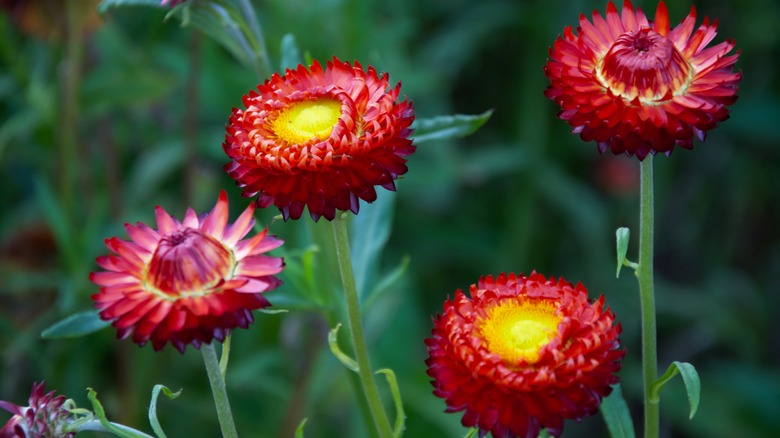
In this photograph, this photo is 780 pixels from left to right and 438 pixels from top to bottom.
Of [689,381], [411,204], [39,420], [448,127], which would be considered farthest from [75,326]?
[411,204]

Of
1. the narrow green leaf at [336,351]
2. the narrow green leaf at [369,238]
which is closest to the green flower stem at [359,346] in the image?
the narrow green leaf at [336,351]

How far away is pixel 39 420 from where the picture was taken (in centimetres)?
72

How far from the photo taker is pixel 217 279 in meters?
0.69

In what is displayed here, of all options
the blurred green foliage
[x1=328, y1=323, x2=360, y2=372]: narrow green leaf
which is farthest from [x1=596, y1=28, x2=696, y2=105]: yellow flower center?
the blurred green foliage

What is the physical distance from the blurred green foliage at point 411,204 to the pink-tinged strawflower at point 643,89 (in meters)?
0.38

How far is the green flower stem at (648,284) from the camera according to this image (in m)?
0.72

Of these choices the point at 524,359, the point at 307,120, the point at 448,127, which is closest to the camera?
the point at 524,359

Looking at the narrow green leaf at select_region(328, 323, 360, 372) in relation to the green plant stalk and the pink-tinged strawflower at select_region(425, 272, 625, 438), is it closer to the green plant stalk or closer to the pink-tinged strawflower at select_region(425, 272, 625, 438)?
the pink-tinged strawflower at select_region(425, 272, 625, 438)

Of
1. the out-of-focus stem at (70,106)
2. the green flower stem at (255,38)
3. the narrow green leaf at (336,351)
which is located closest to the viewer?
the narrow green leaf at (336,351)

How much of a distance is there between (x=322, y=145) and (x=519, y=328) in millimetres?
193

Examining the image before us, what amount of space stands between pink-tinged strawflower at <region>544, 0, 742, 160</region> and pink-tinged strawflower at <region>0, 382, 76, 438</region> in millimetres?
425

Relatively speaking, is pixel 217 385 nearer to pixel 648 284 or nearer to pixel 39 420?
pixel 39 420

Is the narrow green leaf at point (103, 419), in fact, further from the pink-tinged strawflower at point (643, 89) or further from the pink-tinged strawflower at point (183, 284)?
the pink-tinged strawflower at point (643, 89)

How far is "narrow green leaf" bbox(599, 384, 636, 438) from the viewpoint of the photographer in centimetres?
78
